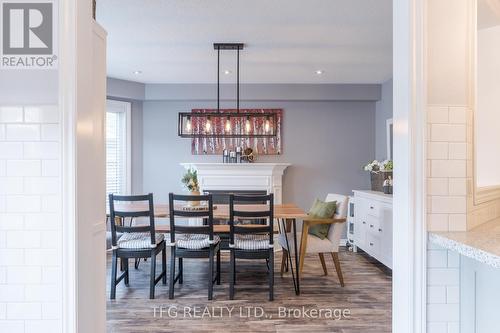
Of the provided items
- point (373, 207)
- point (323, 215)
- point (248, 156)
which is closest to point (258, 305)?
point (323, 215)

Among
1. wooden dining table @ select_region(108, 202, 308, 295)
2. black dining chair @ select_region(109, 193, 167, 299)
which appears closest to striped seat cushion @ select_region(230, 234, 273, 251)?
wooden dining table @ select_region(108, 202, 308, 295)

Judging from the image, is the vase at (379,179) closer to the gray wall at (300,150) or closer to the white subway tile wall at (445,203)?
the gray wall at (300,150)

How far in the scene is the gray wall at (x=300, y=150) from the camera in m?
5.65

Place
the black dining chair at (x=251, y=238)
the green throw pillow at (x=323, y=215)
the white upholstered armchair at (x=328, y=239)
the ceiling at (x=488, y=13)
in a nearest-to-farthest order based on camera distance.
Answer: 1. the ceiling at (x=488, y=13)
2. the black dining chair at (x=251, y=238)
3. the white upholstered armchair at (x=328, y=239)
4. the green throw pillow at (x=323, y=215)

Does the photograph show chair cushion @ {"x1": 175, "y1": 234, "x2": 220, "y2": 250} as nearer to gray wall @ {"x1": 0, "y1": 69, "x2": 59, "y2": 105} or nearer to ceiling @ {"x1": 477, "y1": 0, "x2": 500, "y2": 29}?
gray wall @ {"x1": 0, "y1": 69, "x2": 59, "y2": 105}

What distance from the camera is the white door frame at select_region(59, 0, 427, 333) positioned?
4.50 feet

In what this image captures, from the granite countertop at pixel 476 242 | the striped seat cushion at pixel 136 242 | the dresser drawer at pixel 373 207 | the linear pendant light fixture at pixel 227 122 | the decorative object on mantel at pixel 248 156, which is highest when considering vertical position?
the linear pendant light fixture at pixel 227 122

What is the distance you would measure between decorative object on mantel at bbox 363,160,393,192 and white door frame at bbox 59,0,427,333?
10.0 feet

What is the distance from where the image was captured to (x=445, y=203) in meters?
1.46

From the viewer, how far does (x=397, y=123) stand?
61.0 inches

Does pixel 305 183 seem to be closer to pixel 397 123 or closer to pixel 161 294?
pixel 161 294

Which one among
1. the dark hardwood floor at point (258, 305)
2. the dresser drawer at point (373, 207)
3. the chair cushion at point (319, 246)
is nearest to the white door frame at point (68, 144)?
the dark hardwood floor at point (258, 305)

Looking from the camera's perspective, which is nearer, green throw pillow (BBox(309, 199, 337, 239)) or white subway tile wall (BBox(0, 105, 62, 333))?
white subway tile wall (BBox(0, 105, 62, 333))

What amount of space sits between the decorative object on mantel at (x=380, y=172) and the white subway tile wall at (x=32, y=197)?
3.94 m
